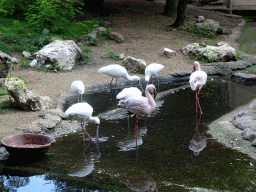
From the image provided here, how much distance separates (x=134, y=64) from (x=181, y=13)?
5.52 m

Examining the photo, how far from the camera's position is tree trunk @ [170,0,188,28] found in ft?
44.1

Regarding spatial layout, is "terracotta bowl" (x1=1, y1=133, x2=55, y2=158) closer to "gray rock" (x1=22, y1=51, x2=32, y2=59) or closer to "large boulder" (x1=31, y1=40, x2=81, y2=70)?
"large boulder" (x1=31, y1=40, x2=81, y2=70)

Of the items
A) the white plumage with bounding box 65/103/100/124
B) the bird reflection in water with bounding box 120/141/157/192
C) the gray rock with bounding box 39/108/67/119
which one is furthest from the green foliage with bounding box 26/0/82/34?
the bird reflection in water with bounding box 120/141/157/192

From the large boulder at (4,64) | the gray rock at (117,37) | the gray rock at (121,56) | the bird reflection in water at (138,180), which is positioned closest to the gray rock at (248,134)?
the bird reflection in water at (138,180)

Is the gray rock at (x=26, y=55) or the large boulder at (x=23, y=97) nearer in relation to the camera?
the large boulder at (x=23, y=97)

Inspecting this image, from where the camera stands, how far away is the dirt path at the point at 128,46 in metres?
7.34

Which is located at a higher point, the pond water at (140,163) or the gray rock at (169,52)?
the pond water at (140,163)

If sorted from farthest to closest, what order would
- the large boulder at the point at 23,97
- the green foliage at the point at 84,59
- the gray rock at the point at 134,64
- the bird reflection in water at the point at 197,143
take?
the green foliage at the point at 84,59 < the gray rock at the point at 134,64 < the large boulder at the point at 23,97 < the bird reflection in water at the point at 197,143

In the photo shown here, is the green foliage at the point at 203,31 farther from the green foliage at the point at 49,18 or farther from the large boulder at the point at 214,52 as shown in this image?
the green foliage at the point at 49,18

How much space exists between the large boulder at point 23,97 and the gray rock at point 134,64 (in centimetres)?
352

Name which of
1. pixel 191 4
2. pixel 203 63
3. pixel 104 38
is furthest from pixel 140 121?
pixel 191 4

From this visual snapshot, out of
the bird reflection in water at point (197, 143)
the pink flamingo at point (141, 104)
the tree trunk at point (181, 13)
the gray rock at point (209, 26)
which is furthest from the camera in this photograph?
the gray rock at point (209, 26)

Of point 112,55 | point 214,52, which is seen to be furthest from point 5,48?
point 214,52

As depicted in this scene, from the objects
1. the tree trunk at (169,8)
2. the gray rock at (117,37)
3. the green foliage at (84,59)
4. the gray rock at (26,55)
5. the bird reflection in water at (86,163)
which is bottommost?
the green foliage at (84,59)
